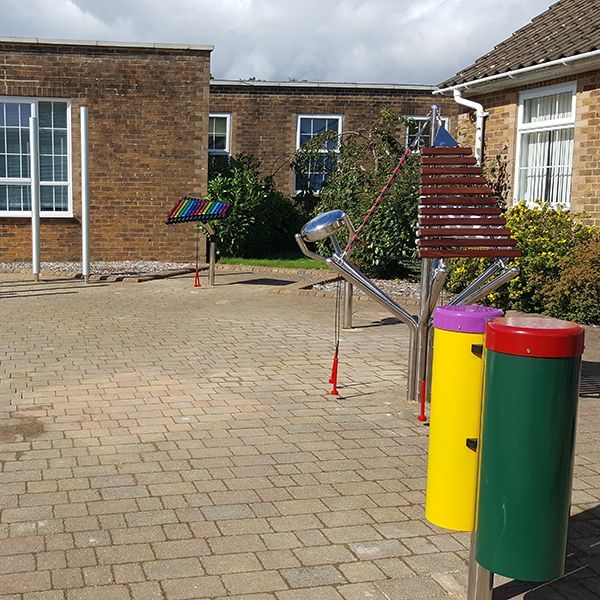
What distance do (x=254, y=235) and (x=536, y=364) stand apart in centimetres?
1594

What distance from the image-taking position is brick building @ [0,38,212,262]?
17.5 meters

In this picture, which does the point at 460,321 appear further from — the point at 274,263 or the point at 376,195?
the point at 274,263

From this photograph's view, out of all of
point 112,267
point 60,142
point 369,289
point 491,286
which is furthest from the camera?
point 60,142

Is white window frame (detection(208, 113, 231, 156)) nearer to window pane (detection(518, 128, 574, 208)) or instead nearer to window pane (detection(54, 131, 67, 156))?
window pane (detection(54, 131, 67, 156))

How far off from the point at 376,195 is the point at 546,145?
306 centimetres

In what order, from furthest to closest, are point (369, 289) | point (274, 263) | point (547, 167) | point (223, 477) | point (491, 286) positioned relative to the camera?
point (274, 263) < point (547, 167) < point (369, 289) < point (491, 286) < point (223, 477)

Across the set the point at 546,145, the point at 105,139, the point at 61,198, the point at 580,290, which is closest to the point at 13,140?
the point at 61,198

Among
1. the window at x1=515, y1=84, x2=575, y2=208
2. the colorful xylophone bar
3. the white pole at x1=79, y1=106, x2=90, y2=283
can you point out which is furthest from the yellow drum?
the white pole at x1=79, y1=106, x2=90, y2=283

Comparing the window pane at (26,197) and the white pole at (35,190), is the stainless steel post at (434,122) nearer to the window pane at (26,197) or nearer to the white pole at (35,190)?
the white pole at (35,190)

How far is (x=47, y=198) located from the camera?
18.1 m

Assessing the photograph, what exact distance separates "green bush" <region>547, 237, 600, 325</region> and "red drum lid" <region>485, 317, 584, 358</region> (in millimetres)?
7955

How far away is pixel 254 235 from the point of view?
18.9 meters

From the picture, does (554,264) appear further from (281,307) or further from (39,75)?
(39,75)

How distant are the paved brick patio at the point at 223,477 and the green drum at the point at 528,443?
594 mm
